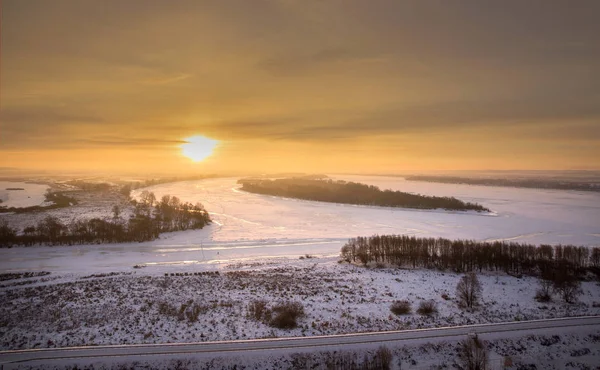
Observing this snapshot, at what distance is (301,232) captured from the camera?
58.2 meters

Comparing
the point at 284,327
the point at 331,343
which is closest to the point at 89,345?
the point at 284,327

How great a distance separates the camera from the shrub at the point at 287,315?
22094 mm

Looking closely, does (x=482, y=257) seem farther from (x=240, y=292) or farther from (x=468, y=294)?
(x=240, y=292)

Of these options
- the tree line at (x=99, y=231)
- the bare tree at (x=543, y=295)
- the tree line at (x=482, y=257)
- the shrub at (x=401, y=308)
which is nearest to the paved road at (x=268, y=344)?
the shrub at (x=401, y=308)

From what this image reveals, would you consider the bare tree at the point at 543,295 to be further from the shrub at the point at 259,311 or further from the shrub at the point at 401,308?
the shrub at the point at 259,311

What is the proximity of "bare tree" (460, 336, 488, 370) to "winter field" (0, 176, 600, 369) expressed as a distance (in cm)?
77

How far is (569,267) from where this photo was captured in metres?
35.8

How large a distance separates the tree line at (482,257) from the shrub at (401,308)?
14124mm

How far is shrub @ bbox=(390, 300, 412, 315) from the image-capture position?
80.5ft

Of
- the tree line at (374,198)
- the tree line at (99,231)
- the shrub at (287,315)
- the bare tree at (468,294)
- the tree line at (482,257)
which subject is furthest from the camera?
the tree line at (374,198)

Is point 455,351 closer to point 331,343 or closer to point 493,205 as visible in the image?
point 331,343

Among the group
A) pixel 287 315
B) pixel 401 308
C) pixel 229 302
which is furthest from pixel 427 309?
pixel 229 302

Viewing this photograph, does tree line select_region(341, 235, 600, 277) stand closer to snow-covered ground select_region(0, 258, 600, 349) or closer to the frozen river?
snow-covered ground select_region(0, 258, 600, 349)

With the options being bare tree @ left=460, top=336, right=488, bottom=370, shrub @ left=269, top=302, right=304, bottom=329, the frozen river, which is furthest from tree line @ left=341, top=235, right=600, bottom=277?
bare tree @ left=460, top=336, right=488, bottom=370
